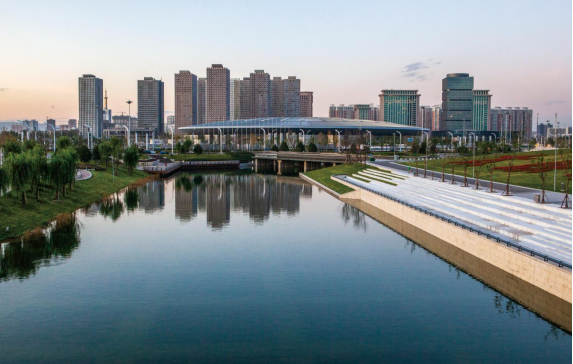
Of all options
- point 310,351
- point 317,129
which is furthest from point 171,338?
point 317,129

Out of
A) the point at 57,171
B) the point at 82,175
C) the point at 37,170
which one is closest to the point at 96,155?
the point at 82,175

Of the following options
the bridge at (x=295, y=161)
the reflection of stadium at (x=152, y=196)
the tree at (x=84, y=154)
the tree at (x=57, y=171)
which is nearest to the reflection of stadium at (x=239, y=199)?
the reflection of stadium at (x=152, y=196)

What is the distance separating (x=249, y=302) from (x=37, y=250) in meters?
11.6

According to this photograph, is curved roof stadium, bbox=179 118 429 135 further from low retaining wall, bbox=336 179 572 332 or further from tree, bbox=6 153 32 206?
tree, bbox=6 153 32 206

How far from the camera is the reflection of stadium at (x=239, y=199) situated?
36.1 metres

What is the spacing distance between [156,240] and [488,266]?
15.2 metres

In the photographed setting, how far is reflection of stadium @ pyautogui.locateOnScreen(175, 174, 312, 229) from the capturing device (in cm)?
3612

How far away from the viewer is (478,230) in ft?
73.5

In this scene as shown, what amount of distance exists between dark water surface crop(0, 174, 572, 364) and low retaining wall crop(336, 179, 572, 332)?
0.61 metres

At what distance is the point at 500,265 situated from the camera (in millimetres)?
20125

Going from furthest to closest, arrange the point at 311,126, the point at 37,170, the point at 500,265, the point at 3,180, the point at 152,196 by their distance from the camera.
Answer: the point at 311,126 → the point at 152,196 → the point at 37,170 → the point at 3,180 → the point at 500,265

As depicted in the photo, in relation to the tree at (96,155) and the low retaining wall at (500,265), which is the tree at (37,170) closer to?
the low retaining wall at (500,265)

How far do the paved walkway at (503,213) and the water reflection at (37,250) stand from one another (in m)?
17.6

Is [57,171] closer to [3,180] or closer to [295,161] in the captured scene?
[3,180]
